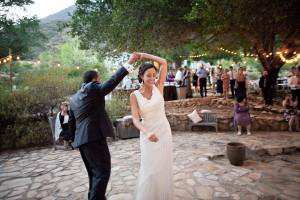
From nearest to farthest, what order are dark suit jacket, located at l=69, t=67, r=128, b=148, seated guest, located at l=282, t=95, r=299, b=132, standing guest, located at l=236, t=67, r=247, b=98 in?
dark suit jacket, located at l=69, t=67, r=128, b=148, seated guest, located at l=282, t=95, r=299, b=132, standing guest, located at l=236, t=67, r=247, b=98

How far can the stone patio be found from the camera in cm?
495

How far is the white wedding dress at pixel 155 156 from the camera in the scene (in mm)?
3641

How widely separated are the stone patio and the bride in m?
1.16

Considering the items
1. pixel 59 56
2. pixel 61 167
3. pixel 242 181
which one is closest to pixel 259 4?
pixel 242 181

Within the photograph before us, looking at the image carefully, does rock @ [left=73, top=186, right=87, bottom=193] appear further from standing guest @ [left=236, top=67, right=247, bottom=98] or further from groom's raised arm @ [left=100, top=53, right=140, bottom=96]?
standing guest @ [left=236, top=67, right=247, bottom=98]

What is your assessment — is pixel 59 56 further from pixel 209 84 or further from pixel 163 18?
pixel 163 18

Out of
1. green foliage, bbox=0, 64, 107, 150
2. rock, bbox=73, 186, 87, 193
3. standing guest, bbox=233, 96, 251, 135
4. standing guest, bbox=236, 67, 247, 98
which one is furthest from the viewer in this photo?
standing guest, bbox=236, 67, 247, 98

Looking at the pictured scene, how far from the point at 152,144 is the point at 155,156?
6.5 inches

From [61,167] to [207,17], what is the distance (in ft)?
23.7

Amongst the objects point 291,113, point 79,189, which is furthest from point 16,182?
point 291,113

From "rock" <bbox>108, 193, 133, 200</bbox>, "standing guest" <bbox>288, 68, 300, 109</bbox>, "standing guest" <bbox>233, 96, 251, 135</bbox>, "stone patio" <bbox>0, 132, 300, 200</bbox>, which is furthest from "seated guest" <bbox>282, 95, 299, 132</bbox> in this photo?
"rock" <bbox>108, 193, 133, 200</bbox>

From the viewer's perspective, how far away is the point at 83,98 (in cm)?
371

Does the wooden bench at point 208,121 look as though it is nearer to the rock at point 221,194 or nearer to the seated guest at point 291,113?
the seated guest at point 291,113

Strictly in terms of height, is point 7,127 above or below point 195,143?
above
